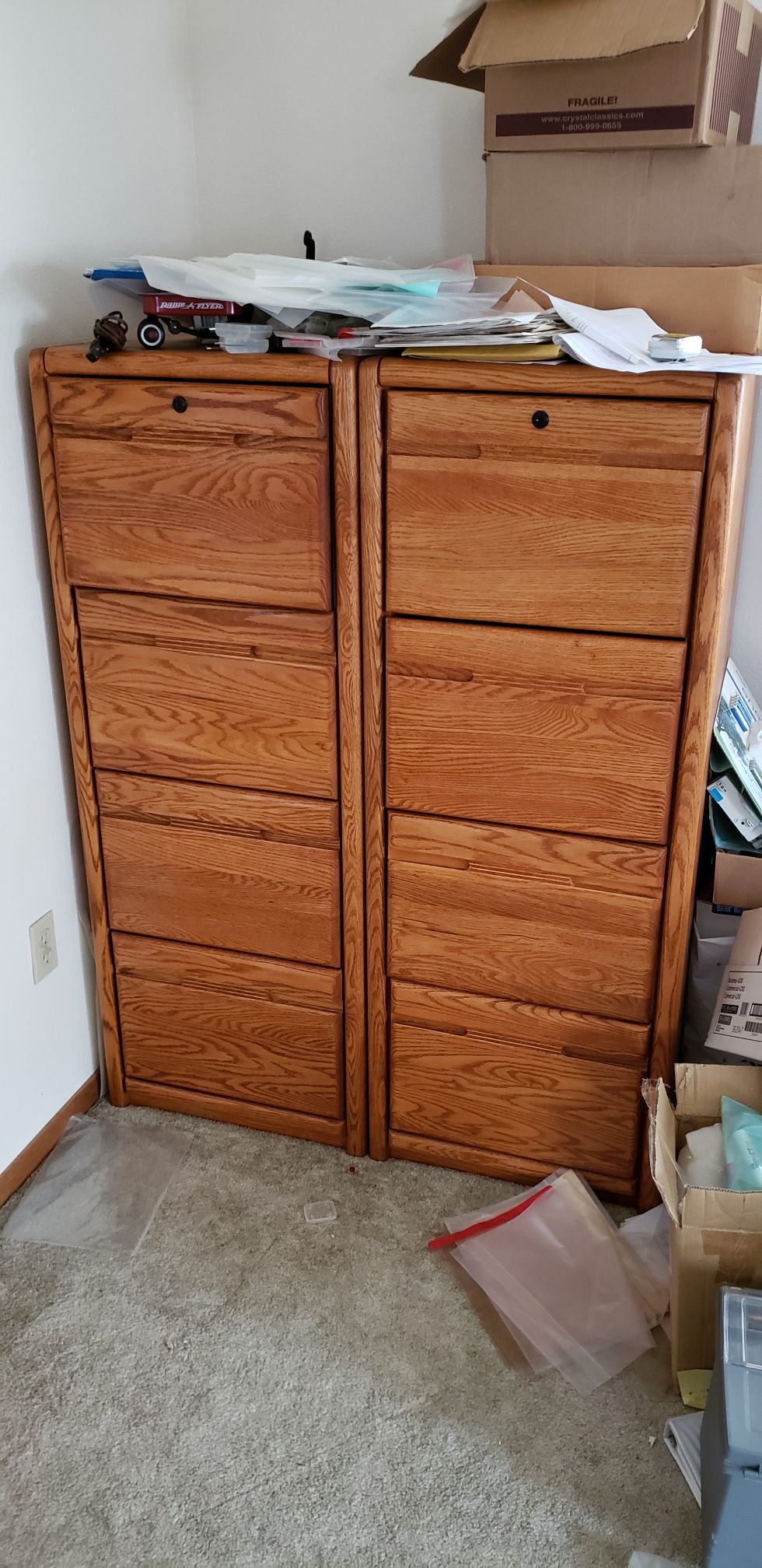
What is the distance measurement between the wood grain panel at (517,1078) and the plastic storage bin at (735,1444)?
397 mm

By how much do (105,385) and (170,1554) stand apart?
143 cm

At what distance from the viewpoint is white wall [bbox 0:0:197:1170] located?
167 centimetres

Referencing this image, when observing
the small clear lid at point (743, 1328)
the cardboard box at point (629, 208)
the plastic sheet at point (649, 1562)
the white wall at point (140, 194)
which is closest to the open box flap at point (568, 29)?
the cardboard box at point (629, 208)

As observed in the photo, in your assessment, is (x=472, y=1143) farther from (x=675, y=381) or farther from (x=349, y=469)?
(x=675, y=381)

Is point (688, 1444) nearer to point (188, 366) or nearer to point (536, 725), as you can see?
point (536, 725)

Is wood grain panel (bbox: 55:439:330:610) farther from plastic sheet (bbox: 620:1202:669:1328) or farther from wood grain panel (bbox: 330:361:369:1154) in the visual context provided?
plastic sheet (bbox: 620:1202:669:1328)

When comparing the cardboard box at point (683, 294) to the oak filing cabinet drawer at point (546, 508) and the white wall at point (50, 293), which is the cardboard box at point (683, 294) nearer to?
the oak filing cabinet drawer at point (546, 508)

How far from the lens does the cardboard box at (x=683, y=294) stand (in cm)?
150

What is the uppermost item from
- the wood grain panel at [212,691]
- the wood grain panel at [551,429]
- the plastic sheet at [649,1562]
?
the wood grain panel at [551,429]

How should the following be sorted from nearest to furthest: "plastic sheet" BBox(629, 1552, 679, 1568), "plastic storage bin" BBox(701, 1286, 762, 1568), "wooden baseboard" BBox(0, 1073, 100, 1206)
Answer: "plastic storage bin" BBox(701, 1286, 762, 1568)
"plastic sheet" BBox(629, 1552, 679, 1568)
"wooden baseboard" BBox(0, 1073, 100, 1206)

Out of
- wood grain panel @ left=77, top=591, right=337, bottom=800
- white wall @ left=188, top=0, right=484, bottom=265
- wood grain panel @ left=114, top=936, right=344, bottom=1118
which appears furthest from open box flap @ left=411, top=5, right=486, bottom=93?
wood grain panel @ left=114, top=936, right=344, bottom=1118

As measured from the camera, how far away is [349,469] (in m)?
1.59

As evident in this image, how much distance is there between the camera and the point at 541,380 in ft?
4.82

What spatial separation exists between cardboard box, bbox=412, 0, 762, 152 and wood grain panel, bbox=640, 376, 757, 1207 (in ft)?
1.12
